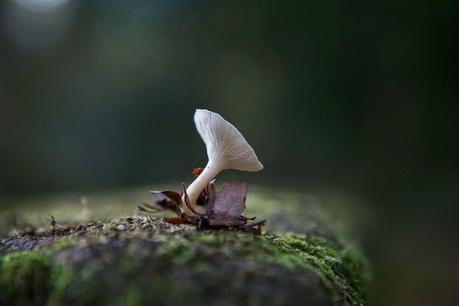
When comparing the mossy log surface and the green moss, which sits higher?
the mossy log surface

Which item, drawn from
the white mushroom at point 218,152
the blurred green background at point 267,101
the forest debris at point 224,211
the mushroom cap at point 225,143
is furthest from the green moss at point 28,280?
the blurred green background at point 267,101

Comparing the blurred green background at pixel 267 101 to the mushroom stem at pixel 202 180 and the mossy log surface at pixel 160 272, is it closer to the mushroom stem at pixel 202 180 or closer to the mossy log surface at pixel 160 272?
the mushroom stem at pixel 202 180

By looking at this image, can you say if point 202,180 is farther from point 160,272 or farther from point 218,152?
point 160,272

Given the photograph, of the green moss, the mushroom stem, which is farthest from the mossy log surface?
the mushroom stem

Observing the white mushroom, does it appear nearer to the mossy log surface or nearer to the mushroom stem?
the mushroom stem

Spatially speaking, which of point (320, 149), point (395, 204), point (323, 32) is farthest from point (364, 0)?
point (395, 204)
